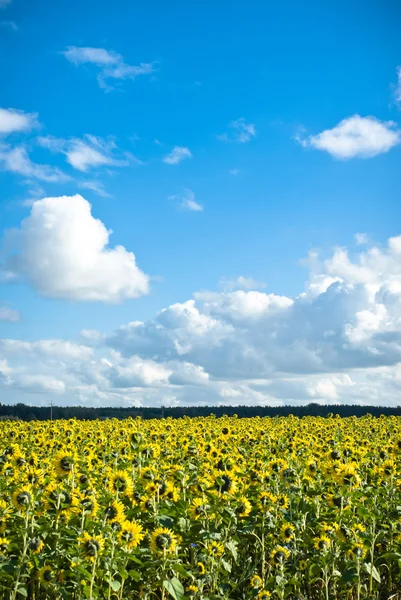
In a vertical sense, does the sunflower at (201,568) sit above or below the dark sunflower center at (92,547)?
below

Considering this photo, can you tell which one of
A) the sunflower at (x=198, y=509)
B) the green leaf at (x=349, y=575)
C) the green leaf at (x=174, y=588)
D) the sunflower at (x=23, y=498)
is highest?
the sunflower at (x=23, y=498)

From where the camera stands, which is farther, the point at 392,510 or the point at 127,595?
the point at 392,510

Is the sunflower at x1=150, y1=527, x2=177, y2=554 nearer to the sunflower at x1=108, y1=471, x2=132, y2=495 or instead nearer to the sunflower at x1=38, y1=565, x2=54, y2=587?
the sunflower at x1=38, y1=565, x2=54, y2=587

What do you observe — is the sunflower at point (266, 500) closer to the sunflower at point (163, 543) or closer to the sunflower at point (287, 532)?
the sunflower at point (287, 532)

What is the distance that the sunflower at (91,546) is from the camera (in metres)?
6.27

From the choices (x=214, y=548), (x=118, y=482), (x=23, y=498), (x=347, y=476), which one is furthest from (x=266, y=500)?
→ (x=23, y=498)

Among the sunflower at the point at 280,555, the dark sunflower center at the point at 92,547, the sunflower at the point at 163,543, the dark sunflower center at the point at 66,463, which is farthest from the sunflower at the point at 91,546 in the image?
the sunflower at the point at 280,555

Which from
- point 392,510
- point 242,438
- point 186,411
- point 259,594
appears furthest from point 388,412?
point 259,594

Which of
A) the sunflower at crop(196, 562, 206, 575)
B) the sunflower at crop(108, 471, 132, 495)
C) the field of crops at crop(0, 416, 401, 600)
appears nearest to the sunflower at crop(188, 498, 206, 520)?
the field of crops at crop(0, 416, 401, 600)

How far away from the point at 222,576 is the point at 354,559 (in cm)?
182

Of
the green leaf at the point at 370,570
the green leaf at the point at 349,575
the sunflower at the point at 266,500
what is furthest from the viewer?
the sunflower at the point at 266,500

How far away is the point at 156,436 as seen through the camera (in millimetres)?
15281

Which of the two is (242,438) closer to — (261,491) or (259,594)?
(261,491)

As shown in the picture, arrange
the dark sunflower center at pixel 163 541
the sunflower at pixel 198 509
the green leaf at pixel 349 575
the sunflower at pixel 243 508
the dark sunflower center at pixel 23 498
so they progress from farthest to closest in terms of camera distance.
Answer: the sunflower at pixel 243 508 < the sunflower at pixel 198 509 < the green leaf at pixel 349 575 < the dark sunflower center at pixel 23 498 < the dark sunflower center at pixel 163 541
